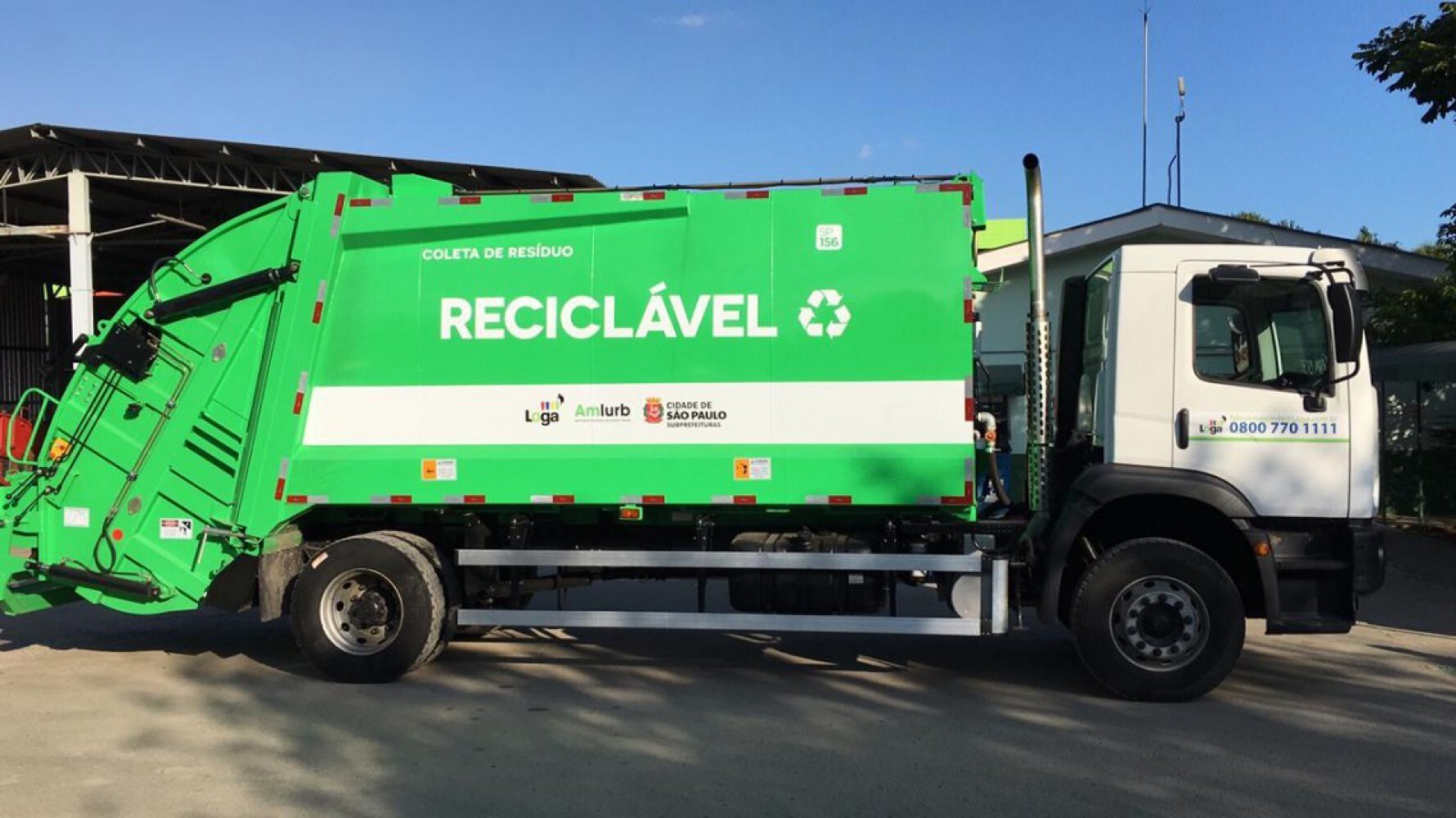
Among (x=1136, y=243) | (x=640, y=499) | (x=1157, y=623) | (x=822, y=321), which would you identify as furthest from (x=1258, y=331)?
(x=1136, y=243)

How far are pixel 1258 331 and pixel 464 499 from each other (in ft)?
16.4

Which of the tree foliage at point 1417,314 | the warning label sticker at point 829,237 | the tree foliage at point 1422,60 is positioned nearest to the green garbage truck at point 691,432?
the warning label sticker at point 829,237

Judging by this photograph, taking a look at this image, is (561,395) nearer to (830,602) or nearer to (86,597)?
(830,602)

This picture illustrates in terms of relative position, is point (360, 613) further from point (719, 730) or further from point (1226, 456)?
point (1226, 456)

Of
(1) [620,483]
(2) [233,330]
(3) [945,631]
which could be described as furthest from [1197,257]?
(2) [233,330]

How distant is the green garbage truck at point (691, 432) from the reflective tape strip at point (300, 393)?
0.08 ft

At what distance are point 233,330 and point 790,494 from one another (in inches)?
150

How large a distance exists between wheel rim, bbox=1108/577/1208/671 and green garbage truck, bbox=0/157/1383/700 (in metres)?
0.02

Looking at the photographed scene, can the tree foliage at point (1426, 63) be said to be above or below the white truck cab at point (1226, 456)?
above

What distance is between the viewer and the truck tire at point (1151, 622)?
5.58 meters

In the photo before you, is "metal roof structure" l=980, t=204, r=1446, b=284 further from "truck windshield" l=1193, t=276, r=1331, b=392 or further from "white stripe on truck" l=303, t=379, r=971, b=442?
"white stripe on truck" l=303, t=379, r=971, b=442

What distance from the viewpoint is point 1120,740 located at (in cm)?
503

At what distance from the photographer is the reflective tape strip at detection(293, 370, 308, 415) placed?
20.3 ft

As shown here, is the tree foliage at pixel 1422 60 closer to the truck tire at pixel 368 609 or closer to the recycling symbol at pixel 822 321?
the recycling symbol at pixel 822 321
